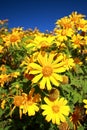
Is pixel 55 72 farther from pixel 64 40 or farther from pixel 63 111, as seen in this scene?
pixel 64 40

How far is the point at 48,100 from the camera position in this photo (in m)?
2.64

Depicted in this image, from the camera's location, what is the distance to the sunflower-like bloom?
2.53 meters

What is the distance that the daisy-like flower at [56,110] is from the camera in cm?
267

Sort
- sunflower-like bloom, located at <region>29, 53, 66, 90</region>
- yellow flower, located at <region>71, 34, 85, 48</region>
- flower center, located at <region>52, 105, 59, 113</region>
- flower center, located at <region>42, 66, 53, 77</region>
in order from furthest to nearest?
yellow flower, located at <region>71, 34, 85, 48</region> → flower center, located at <region>52, 105, 59, 113</region> → flower center, located at <region>42, 66, 53, 77</region> → sunflower-like bloom, located at <region>29, 53, 66, 90</region>

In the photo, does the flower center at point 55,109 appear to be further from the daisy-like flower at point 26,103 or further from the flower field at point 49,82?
the daisy-like flower at point 26,103

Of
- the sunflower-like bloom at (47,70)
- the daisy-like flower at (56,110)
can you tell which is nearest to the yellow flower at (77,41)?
the sunflower-like bloom at (47,70)

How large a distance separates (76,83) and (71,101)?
0.17 meters

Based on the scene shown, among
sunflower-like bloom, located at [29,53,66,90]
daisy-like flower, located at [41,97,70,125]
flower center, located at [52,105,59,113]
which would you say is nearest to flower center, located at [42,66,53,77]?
sunflower-like bloom, located at [29,53,66,90]

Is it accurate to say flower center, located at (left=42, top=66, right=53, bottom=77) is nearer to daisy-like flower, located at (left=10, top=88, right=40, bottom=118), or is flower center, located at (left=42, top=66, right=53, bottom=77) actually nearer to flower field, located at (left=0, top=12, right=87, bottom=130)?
flower field, located at (left=0, top=12, right=87, bottom=130)

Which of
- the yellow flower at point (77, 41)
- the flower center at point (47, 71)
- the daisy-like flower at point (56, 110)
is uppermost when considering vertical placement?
the yellow flower at point (77, 41)

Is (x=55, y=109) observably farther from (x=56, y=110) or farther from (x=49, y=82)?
(x=49, y=82)

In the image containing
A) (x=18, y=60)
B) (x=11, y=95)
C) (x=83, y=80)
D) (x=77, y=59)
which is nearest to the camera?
(x=11, y=95)

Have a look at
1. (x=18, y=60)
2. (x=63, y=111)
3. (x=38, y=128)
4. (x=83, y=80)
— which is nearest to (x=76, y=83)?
(x=83, y=80)

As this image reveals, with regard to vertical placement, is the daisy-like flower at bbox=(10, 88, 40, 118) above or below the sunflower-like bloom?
below
